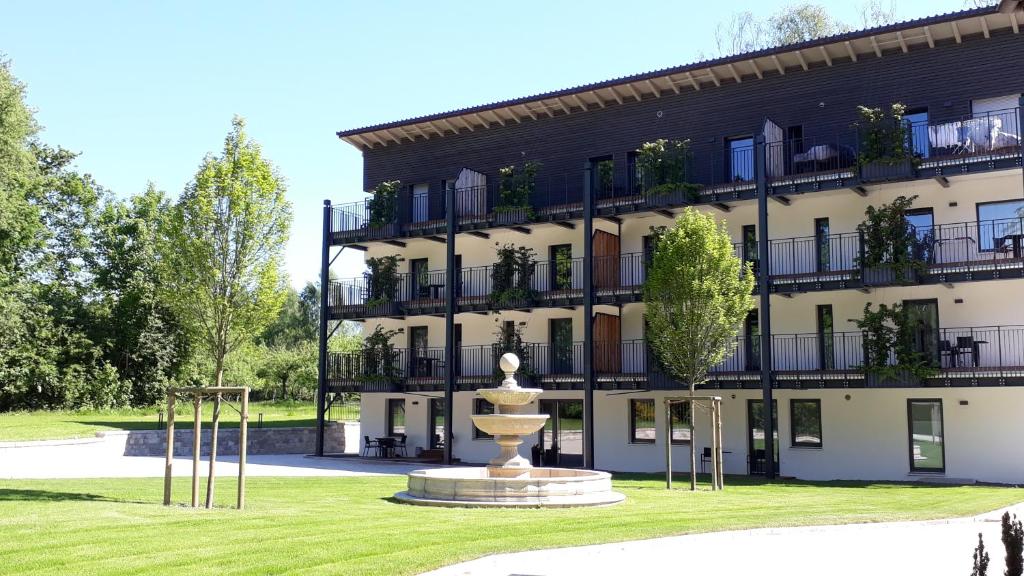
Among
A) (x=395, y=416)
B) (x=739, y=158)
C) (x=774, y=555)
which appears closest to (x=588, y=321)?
(x=739, y=158)

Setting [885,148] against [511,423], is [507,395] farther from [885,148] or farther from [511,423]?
[885,148]

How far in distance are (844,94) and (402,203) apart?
600 inches

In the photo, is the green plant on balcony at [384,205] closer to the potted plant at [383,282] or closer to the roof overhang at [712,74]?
the potted plant at [383,282]

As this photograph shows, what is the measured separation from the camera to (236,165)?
55.5ft

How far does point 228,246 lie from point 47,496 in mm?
5056

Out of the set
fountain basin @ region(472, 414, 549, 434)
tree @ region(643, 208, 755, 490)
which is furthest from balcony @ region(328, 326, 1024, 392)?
fountain basin @ region(472, 414, 549, 434)

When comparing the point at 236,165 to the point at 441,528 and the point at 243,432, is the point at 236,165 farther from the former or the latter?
the point at 441,528

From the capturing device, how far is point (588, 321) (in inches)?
1083

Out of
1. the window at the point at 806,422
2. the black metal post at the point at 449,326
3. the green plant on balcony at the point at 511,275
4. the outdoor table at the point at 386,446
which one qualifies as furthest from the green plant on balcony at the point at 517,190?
the window at the point at 806,422

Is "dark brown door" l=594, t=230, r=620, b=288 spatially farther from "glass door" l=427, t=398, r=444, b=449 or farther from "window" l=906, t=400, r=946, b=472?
"window" l=906, t=400, r=946, b=472

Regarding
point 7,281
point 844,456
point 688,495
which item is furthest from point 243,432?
point 7,281

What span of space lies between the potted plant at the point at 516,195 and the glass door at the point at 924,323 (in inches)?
432

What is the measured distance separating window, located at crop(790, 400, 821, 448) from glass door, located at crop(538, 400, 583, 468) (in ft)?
21.3

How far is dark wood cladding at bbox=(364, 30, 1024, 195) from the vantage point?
24641mm
